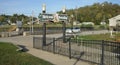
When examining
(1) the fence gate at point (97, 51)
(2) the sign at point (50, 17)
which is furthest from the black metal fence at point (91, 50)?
(2) the sign at point (50, 17)

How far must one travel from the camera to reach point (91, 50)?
1527cm

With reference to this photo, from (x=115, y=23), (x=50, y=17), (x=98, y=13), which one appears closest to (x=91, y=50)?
(x=50, y=17)

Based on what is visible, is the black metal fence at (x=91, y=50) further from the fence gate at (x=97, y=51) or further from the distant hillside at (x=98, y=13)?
the distant hillside at (x=98, y=13)

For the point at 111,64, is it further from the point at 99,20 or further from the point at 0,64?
the point at 99,20

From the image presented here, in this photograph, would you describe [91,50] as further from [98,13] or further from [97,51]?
[98,13]

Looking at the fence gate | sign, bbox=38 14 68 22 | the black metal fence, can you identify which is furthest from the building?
the fence gate

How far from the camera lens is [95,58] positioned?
48.2ft

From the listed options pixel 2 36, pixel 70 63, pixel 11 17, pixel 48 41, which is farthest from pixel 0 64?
pixel 11 17

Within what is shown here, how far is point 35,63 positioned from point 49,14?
1174cm

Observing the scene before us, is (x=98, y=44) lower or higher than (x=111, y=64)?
higher

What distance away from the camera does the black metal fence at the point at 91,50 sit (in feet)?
40.9

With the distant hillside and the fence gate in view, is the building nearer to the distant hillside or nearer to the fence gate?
the fence gate

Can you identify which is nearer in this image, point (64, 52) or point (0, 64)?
point (0, 64)

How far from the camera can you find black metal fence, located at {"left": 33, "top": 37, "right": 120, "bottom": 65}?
40.9 feet
